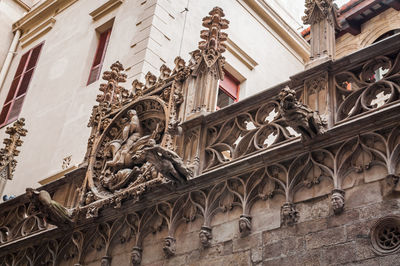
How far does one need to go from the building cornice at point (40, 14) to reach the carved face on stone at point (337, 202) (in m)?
13.5

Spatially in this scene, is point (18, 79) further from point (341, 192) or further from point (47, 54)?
point (341, 192)

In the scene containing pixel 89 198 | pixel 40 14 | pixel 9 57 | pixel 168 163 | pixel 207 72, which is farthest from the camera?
pixel 9 57

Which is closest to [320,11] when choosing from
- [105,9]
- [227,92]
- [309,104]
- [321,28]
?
[321,28]

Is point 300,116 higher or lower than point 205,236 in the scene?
higher

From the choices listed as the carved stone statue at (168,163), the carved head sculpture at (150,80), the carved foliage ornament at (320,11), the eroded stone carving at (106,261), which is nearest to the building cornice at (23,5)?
the carved head sculpture at (150,80)

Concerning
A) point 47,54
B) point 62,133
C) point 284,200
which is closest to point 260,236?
point 284,200

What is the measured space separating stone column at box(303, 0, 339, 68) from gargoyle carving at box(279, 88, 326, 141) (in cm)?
114

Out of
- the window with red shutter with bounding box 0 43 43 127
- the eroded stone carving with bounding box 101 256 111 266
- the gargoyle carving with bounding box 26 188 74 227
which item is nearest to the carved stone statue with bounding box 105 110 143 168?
the gargoyle carving with bounding box 26 188 74 227

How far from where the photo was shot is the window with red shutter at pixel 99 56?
16211 mm

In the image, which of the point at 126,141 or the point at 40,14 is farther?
the point at 40,14

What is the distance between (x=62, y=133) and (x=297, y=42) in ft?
26.4

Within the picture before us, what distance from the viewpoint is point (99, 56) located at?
1686cm

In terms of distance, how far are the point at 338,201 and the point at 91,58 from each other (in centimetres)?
1072

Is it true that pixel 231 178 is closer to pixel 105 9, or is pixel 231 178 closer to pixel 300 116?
pixel 300 116
